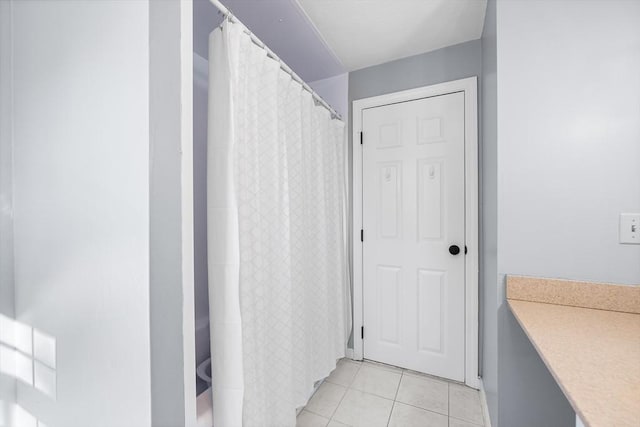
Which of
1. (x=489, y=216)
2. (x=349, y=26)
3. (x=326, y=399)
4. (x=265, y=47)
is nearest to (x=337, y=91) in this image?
(x=349, y=26)

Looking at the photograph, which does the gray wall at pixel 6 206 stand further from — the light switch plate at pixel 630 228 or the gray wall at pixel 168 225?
the light switch plate at pixel 630 228

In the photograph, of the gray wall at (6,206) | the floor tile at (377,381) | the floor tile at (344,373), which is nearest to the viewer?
the gray wall at (6,206)

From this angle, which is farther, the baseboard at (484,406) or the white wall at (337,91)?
the white wall at (337,91)

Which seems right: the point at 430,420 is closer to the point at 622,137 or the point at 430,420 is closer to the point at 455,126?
the point at 622,137

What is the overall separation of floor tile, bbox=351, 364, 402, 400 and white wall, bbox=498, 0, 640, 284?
1200mm

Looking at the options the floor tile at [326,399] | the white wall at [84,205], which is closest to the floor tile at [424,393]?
the floor tile at [326,399]

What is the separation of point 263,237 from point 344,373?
1443 millimetres

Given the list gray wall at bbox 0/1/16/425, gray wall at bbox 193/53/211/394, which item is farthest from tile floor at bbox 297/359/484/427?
gray wall at bbox 0/1/16/425

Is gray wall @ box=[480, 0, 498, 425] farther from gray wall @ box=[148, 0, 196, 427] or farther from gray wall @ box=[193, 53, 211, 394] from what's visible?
gray wall @ box=[193, 53, 211, 394]

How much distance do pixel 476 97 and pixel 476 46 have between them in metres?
0.36

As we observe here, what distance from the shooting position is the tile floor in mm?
1543

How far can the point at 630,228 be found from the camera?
104cm

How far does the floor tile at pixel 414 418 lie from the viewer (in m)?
1.52

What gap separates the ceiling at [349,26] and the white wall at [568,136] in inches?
21.2
